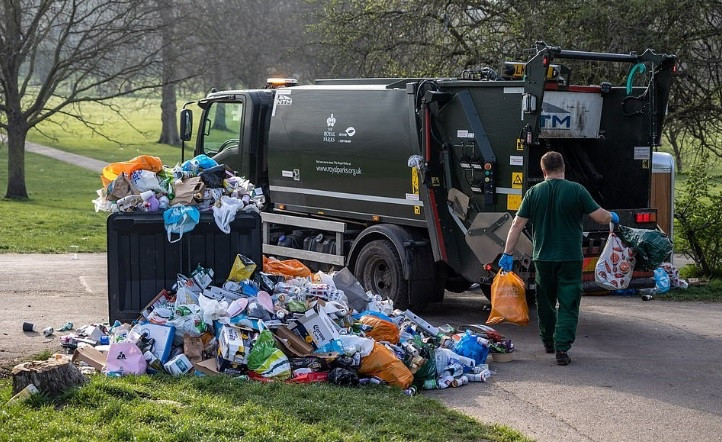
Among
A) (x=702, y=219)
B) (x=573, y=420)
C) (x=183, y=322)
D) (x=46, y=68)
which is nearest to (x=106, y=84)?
(x=46, y=68)

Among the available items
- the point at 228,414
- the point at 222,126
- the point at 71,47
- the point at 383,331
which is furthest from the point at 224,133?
the point at 71,47

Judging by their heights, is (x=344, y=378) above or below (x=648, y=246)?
below

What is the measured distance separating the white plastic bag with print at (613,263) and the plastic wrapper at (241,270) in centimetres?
304

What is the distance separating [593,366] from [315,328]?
7.59ft

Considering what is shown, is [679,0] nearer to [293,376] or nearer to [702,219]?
[702,219]

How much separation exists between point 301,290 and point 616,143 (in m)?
3.94

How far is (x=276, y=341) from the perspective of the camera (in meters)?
7.38

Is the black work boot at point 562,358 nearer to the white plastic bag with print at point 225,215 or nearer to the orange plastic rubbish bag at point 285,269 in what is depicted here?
the orange plastic rubbish bag at point 285,269

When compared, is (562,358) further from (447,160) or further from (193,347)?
(193,347)

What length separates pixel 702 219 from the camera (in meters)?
12.8

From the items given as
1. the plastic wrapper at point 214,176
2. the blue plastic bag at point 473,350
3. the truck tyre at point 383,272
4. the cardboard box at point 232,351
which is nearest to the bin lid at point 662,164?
the truck tyre at point 383,272

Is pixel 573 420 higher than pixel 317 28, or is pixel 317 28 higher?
pixel 317 28

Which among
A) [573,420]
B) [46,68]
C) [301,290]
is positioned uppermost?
[46,68]

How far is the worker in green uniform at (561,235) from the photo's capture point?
26.2 ft
